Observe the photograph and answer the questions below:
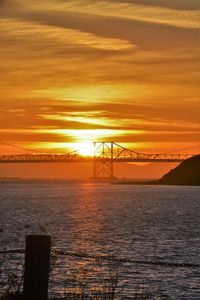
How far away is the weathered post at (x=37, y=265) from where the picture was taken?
752cm

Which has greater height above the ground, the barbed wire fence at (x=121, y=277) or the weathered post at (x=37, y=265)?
the weathered post at (x=37, y=265)

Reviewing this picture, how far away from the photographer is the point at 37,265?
24.8 feet

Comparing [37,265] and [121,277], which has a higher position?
[37,265]

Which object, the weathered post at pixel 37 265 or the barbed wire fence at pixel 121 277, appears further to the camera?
the barbed wire fence at pixel 121 277

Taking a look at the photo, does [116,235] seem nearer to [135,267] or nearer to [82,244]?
[82,244]

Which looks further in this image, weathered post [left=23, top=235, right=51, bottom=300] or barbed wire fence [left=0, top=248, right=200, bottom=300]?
barbed wire fence [left=0, top=248, right=200, bottom=300]

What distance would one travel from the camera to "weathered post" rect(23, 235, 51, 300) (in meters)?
7.52

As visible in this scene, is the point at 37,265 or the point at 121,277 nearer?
the point at 37,265

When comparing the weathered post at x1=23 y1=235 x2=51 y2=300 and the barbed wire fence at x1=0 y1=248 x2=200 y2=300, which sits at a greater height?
the weathered post at x1=23 y1=235 x2=51 y2=300

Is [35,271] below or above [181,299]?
above

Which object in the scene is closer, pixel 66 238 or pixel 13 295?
pixel 13 295

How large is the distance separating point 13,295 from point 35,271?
1103 mm

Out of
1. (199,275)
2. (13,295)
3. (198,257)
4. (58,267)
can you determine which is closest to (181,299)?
(199,275)

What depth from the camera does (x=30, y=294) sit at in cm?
763
